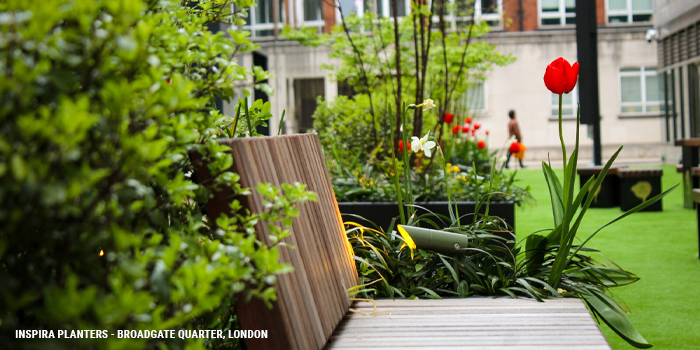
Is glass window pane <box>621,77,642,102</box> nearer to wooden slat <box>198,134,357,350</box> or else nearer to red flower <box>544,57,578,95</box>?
red flower <box>544,57,578,95</box>

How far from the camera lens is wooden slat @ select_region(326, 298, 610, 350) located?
149 centimetres

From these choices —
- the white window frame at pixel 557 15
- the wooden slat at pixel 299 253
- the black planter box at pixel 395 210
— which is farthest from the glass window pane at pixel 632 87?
the wooden slat at pixel 299 253

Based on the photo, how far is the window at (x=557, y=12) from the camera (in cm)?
2012

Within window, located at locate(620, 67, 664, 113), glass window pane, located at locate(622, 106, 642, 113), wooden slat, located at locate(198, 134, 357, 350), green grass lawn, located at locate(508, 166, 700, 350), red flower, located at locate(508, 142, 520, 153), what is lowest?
green grass lawn, located at locate(508, 166, 700, 350)

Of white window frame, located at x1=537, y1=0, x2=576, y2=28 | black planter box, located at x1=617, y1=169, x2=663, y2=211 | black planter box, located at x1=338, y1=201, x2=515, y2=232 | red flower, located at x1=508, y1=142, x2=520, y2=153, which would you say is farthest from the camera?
white window frame, located at x1=537, y1=0, x2=576, y2=28

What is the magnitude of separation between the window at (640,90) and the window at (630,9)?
1.84 m

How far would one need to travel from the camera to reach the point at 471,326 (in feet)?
5.39

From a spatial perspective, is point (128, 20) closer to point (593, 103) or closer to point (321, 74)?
point (593, 103)

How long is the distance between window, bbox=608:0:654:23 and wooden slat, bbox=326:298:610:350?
68.1 ft

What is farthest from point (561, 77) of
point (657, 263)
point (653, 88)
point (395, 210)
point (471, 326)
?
point (653, 88)

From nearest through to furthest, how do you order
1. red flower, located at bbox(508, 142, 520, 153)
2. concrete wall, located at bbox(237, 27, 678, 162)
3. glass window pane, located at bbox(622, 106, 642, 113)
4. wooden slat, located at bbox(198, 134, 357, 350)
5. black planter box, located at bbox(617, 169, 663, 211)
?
wooden slat, located at bbox(198, 134, 357, 350)
red flower, located at bbox(508, 142, 520, 153)
black planter box, located at bbox(617, 169, 663, 211)
concrete wall, located at bbox(237, 27, 678, 162)
glass window pane, located at bbox(622, 106, 642, 113)

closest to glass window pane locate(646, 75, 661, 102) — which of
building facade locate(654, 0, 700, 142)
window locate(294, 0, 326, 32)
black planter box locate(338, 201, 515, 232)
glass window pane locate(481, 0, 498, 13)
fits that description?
building facade locate(654, 0, 700, 142)

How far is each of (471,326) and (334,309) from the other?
38 centimetres

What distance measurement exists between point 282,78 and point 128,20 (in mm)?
19232
